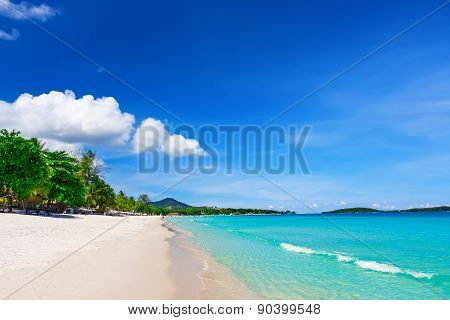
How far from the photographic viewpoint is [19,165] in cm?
3722

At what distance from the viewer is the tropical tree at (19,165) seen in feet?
121

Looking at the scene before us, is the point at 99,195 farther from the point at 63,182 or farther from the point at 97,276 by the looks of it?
the point at 97,276

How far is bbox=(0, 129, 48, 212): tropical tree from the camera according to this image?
121 ft

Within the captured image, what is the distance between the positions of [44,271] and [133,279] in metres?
2.75

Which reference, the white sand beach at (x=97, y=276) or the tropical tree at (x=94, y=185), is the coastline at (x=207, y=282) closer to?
the white sand beach at (x=97, y=276)

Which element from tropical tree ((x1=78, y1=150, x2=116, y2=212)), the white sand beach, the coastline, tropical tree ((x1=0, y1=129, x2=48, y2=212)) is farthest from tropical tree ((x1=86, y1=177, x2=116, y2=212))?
the coastline

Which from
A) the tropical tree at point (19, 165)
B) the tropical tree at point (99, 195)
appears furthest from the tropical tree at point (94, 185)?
the tropical tree at point (19, 165)

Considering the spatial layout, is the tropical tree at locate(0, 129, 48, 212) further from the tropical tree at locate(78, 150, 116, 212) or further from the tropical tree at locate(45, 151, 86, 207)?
the tropical tree at locate(78, 150, 116, 212)

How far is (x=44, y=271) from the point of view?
1143 cm

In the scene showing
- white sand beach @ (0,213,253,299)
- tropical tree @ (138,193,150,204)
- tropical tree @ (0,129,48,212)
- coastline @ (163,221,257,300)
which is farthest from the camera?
tropical tree @ (138,193,150,204)
